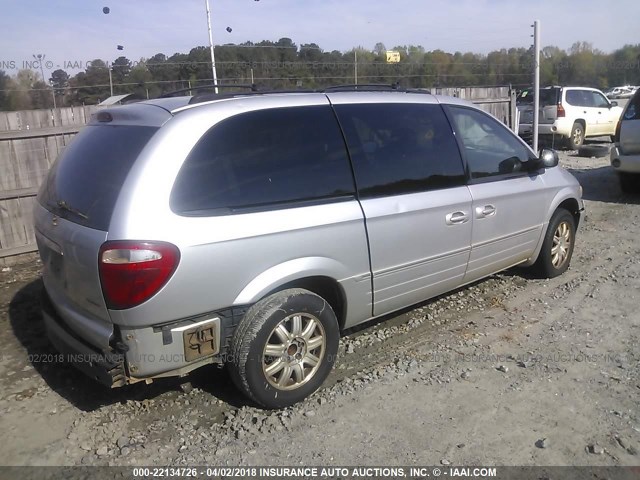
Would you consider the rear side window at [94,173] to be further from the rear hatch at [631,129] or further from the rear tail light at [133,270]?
the rear hatch at [631,129]

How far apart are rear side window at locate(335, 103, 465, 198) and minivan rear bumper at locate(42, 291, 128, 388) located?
1806 mm

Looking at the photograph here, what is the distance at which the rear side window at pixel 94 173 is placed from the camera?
285 centimetres

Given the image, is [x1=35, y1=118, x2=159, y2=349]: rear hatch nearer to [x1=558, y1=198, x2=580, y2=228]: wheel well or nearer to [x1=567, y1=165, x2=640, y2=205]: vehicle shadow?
[x1=558, y1=198, x2=580, y2=228]: wheel well

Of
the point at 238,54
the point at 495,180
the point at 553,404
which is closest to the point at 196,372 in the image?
the point at 553,404

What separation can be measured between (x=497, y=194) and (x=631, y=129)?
5787 millimetres

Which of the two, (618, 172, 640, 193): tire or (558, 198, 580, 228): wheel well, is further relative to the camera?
(618, 172, 640, 193): tire

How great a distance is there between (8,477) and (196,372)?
1249 millimetres

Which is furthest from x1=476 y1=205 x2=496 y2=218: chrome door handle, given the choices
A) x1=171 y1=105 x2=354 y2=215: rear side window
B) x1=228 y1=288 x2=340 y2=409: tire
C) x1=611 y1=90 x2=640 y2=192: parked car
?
x1=611 y1=90 x2=640 y2=192: parked car

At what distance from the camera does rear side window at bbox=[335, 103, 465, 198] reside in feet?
11.8

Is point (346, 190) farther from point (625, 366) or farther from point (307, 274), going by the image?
point (625, 366)

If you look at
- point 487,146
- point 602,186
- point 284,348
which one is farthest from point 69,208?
point 602,186

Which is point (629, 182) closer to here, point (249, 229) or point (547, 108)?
point (547, 108)

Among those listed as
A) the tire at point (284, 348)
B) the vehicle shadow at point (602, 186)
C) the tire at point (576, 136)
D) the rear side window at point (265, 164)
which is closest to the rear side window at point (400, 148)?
the rear side window at point (265, 164)

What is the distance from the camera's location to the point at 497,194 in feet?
14.6
